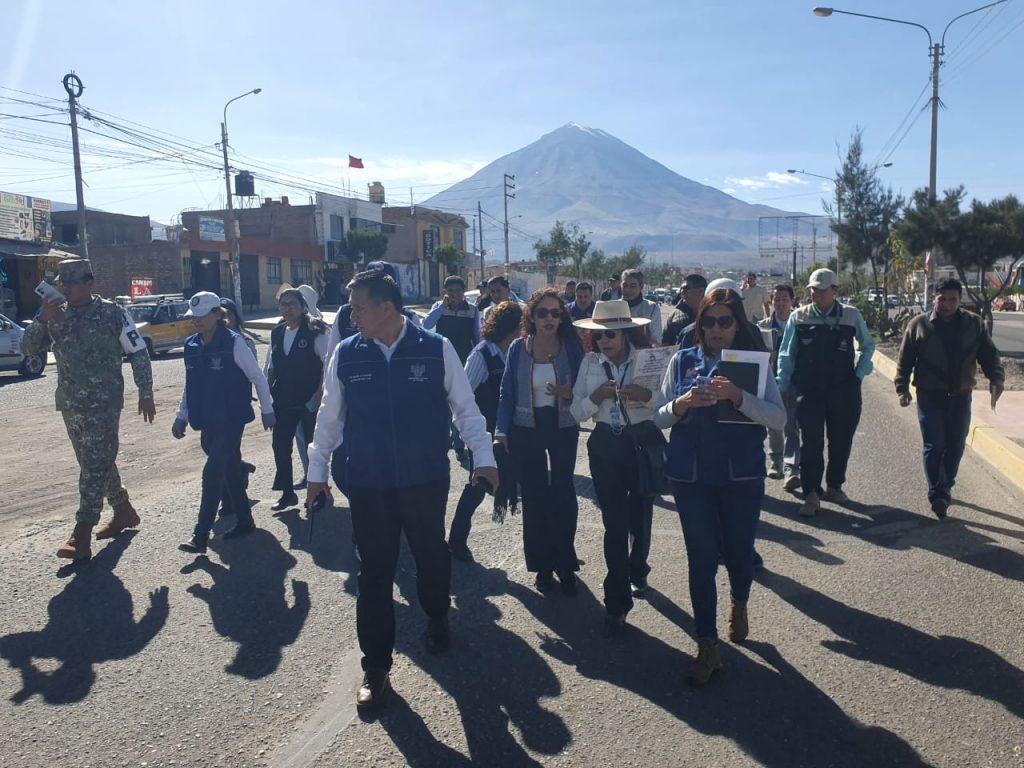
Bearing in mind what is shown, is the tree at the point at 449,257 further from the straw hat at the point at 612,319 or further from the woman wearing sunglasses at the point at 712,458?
the woman wearing sunglasses at the point at 712,458

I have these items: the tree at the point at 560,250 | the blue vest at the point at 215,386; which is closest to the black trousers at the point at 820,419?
the blue vest at the point at 215,386

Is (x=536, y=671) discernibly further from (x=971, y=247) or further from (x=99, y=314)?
(x=971, y=247)

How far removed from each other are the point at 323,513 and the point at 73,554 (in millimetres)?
1794

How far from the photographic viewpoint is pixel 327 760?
324 cm

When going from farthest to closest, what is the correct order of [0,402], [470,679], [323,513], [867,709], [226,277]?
[226,277]
[0,402]
[323,513]
[470,679]
[867,709]

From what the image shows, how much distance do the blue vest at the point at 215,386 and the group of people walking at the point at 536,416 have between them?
0.05ft

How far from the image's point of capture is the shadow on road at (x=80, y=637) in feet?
13.0

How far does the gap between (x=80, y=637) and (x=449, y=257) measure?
195 feet

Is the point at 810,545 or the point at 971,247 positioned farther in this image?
the point at 971,247

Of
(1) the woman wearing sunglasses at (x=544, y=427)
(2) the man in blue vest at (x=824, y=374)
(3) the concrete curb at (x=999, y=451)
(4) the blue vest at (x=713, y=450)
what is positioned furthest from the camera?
(3) the concrete curb at (x=999, y=451)

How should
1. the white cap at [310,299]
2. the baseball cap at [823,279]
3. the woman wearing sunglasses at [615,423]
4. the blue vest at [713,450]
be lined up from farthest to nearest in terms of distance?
the white cap at [310,299], the baseball cap at [823,279], the woman wearing sunglasses at [615,423], the blue vest at [713,450]

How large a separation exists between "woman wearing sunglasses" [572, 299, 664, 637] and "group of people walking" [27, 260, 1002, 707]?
0.04 feet

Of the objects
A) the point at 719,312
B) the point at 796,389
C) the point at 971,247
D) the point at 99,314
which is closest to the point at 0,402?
the point at 99,314

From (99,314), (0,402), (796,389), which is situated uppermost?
(99,314)
